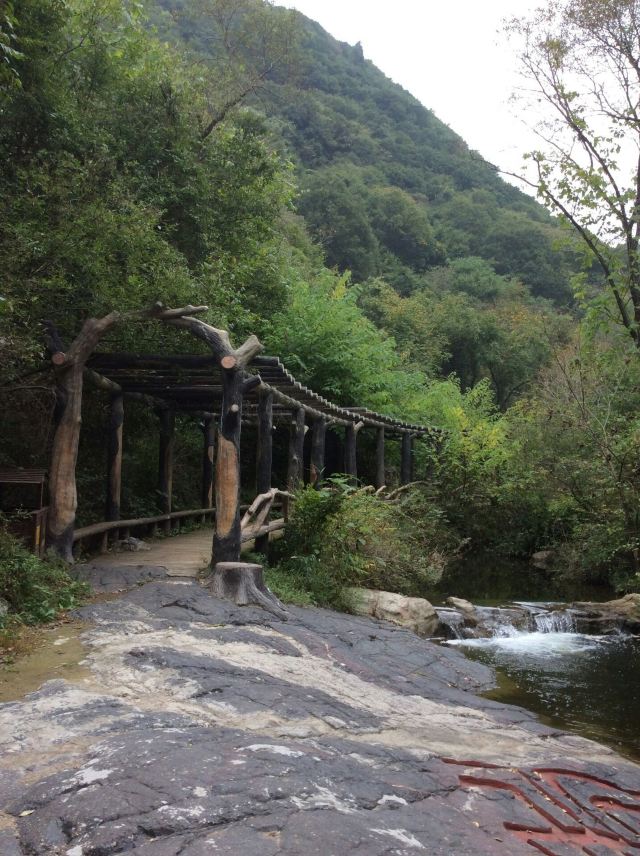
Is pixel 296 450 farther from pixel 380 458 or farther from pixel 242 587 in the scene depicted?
pixel 380 458

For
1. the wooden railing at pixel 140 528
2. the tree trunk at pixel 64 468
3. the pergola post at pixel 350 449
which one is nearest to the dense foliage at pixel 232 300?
the tree trunk at pixel 64 468

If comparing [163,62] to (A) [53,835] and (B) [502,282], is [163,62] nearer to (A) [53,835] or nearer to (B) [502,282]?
(A) [53,835]

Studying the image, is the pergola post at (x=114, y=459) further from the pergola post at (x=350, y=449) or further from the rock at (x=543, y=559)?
the rock at (x=543, y=559)

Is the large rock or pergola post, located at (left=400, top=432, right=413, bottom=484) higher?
pergola post, located at (left=400, top=432, right=413, bottom=484)

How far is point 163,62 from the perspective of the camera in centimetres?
1502

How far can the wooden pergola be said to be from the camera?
343 inches

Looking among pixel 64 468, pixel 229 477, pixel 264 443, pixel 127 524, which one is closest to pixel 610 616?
pixel 264 443

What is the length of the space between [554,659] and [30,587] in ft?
22.8

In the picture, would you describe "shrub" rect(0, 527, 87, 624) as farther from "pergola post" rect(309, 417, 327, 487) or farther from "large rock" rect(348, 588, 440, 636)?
"pergola post" rect(309, 417, 327, 487)

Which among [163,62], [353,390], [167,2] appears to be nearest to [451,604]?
[353,390]

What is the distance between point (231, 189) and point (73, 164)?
581 cm

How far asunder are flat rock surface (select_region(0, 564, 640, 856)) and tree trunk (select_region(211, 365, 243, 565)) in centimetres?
156

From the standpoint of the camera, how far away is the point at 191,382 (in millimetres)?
11609

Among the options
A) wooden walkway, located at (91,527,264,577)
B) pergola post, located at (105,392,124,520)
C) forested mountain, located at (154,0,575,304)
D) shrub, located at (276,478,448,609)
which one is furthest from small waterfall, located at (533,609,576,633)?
forested mountain, located at (154,0,575,304)
